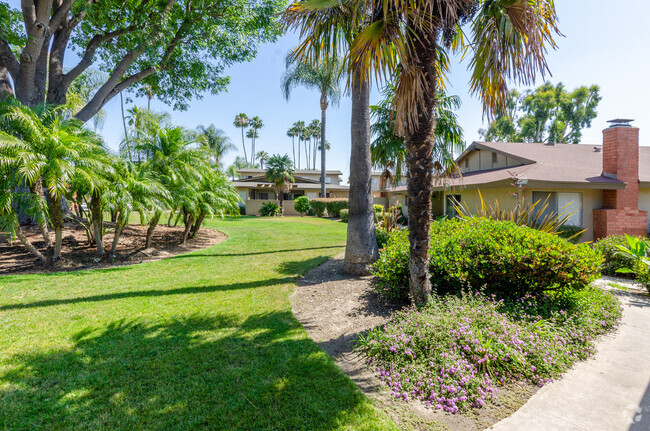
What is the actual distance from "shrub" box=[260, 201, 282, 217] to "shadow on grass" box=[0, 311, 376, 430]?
2539 centimetres

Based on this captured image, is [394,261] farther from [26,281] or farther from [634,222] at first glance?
[634,222]

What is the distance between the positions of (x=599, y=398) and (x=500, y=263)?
207cm

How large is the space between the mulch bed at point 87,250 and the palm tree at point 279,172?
17235mm

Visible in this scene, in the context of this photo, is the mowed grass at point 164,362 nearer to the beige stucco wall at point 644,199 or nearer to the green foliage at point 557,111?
the beige stucco wall at point 644,199

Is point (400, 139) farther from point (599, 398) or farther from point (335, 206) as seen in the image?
point (335, 206)

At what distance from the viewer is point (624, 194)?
10.9 m

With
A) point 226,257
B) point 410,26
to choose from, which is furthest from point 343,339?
point 226,257

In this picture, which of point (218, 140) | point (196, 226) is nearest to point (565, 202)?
point (196, 226)

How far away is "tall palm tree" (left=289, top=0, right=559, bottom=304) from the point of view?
13.2 ft

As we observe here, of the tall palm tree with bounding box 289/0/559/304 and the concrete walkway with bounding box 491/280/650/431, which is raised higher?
the tall palm tree with bounding box 289/0/559/304

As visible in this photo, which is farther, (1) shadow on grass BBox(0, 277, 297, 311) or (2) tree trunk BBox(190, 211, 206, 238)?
(2) tree trunk BBox(190, 211, 206, 238)

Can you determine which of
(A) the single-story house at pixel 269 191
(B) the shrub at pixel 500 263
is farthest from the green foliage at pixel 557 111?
(B) the shrub at pixel 500 263

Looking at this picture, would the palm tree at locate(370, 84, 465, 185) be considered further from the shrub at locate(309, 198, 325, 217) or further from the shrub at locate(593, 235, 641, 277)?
the shrub at locate(309, 198, 325, 217)

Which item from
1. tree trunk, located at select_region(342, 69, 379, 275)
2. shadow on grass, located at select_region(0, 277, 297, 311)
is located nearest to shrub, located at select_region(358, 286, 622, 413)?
tree trunk, located at select_region(342, 69, 379, 275)
